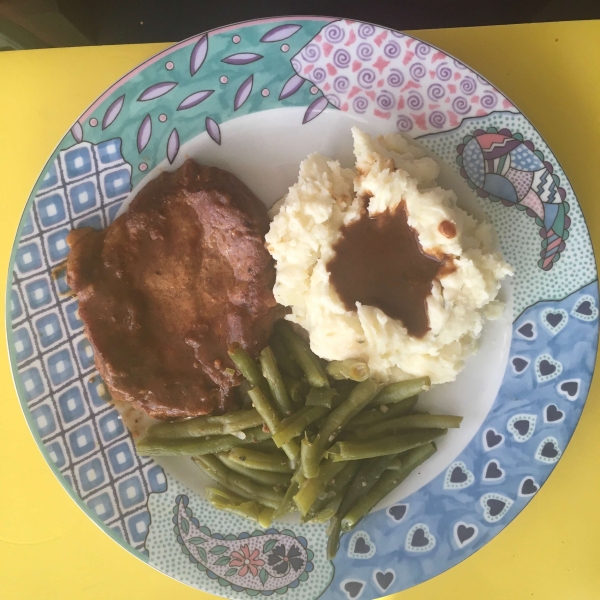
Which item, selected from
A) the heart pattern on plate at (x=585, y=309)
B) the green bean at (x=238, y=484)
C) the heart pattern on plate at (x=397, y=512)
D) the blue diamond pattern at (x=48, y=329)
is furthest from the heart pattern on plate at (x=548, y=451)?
the blue diamond pattern at (x=48, y=329)

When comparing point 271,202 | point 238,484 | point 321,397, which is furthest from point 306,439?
point 271,202

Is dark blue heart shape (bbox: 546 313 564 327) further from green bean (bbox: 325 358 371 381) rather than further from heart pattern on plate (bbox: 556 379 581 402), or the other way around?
green bean (bbox: 325 358 371 381)

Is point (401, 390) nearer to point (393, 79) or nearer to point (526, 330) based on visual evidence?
point (526, 330)

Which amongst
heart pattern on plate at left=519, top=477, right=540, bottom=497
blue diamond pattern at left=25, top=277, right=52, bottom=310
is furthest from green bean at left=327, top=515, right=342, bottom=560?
blue diamond pattern at left=25, top=277, right=52, bottom=310

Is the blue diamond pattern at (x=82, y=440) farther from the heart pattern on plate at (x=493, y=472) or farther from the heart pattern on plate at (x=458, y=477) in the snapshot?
the heart pattern on plate at (x=493, y=472)

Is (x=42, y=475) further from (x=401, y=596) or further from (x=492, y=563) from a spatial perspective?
(x=492, y=563)

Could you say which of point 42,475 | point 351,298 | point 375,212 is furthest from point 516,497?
point 42,475
